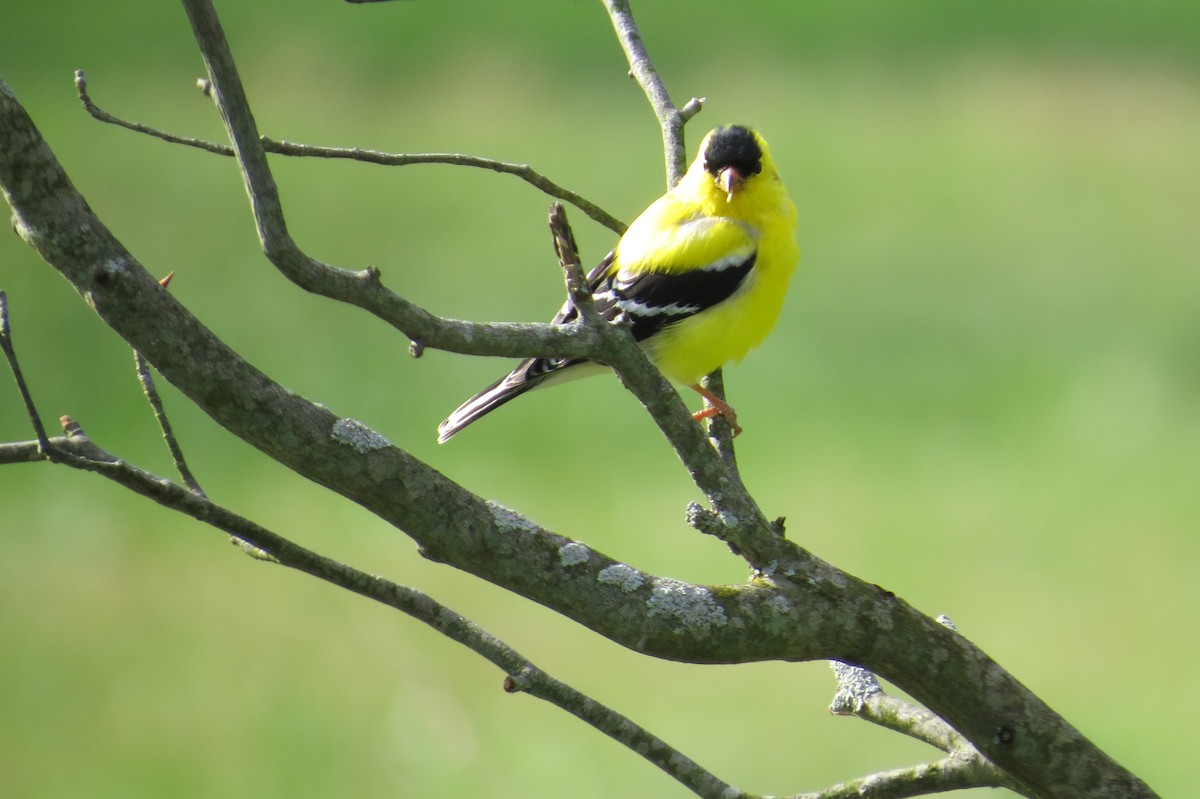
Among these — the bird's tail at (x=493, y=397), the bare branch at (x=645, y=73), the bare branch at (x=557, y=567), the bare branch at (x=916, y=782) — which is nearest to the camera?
the bare branch at (x=557, y=567)

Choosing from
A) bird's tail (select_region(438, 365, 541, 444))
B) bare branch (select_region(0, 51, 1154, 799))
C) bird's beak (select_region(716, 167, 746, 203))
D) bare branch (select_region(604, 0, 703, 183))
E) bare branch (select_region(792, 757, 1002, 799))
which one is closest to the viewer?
bare branch (select_region(0, 51, 1154, 799))

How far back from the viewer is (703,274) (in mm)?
1679

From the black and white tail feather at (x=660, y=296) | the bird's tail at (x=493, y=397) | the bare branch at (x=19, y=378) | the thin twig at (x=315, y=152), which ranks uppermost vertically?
the black and white tail feather at (x=660, y=296)

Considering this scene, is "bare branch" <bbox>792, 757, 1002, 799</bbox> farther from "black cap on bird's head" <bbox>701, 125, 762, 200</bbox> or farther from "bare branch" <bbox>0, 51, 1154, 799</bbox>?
"black cap on bird's head" <bbox>701, 125, 762, 200</bbox>

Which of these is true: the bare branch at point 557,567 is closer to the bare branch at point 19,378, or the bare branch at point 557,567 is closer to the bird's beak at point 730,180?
the bare branch at point 19,378

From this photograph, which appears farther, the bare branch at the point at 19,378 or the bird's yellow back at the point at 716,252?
the bird's yellow back at the point at 716,252

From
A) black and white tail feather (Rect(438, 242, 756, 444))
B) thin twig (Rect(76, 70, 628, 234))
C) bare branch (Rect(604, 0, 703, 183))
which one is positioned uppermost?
black and white tail feather (Rect(438, 242, 756, 444))

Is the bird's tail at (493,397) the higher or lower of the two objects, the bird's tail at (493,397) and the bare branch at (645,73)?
the lower

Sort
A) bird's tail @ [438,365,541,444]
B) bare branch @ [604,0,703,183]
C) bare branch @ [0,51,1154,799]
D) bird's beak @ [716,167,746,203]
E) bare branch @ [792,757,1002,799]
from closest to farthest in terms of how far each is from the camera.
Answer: bare branch @ [0,51,1154,799] → bare branch @ [792,757,1002,799] → bare branch @ [604,0,703,183] → bird's tail @ [438,365,541,444] → bird's beak @ [716,167,746,203]

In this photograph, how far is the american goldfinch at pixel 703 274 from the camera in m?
1.59

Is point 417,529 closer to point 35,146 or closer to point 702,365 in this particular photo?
point 35,146

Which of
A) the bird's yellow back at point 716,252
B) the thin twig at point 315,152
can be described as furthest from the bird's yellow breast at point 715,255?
the thin twig at point 315,152

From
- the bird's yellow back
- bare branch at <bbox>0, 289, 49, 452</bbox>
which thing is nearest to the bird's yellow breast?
the bird's yellow back

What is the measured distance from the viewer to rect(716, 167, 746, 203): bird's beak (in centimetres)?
170
